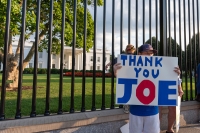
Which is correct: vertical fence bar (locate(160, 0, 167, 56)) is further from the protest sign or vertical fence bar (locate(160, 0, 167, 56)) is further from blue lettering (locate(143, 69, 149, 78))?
blue lettering (locate(143, 69, 149, 78))

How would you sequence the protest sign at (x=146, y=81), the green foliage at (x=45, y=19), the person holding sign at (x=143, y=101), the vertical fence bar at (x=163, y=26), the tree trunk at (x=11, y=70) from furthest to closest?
the tree trunk at (x=11, y=70)
the green foliage at (x=45, y=19)
the vertical fence bar at (x=163, y=26)
the protest sign at (x=146, y=81)
the person holding sign at (x=143, y=101)

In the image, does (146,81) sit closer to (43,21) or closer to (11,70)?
(43,21)

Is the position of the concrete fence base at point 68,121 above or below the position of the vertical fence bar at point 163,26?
below

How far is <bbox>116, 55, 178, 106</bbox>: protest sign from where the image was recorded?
2799 millimetres

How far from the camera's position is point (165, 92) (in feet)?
9.50

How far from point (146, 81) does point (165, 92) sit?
0.99 feet

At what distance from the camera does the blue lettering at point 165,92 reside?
113 inches

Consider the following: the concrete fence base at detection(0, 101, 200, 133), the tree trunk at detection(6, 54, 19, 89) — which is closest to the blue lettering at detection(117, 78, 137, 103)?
the concrete fence base at detection(0, 101, 200, 133)

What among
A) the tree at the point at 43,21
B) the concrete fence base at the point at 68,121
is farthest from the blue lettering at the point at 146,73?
the tree at the point at 43,21

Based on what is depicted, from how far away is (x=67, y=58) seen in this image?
228 ft

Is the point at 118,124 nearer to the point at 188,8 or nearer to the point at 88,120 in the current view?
the point at 88,120

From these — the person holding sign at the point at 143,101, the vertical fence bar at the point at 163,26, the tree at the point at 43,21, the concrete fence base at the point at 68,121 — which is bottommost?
the concrete fence base at the point at 68,121

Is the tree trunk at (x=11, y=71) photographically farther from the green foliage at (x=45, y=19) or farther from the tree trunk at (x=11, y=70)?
the green foliage at (x=45, y=19)

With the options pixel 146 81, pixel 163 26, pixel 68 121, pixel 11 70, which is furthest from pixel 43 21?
pixel 146 81
